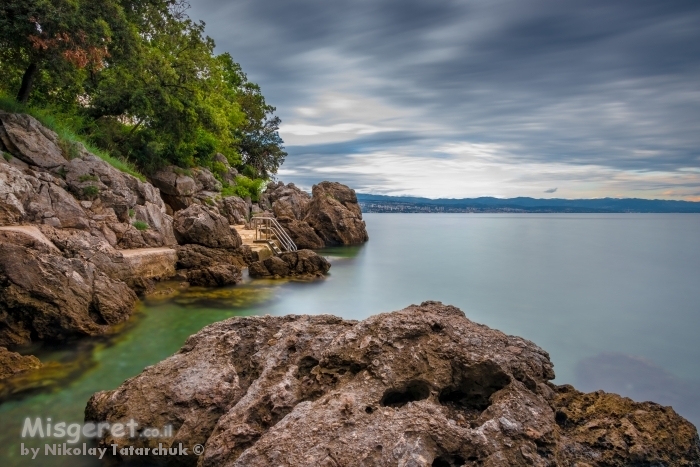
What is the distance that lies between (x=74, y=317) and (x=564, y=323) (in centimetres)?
1415

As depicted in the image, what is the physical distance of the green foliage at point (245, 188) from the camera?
32.6 meters

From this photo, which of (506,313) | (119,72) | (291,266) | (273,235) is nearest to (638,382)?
(506,313)

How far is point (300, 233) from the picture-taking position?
104ft

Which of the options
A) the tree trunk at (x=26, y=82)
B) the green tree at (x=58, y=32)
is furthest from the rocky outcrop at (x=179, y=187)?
the green tree at (x=58, y=32)

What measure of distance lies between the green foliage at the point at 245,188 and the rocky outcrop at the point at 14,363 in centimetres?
2445

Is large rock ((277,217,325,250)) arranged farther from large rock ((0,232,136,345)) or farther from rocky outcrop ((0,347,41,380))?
rocky outcrop ((0,347,41,380))

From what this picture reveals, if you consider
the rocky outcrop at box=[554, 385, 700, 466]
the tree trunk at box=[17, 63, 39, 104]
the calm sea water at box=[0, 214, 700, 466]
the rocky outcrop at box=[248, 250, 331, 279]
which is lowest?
the calm sea water at box=[0, 214, 700, 466]

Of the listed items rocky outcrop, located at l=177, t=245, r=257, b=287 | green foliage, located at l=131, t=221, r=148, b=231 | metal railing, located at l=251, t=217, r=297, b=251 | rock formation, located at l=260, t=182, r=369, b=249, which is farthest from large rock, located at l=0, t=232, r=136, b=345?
rock formation, located at l=260, t=182, r=369, b=249

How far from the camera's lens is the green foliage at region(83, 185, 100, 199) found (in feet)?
47.3

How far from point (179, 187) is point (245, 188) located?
9.46m

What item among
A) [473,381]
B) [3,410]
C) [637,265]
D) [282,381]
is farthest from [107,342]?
[637,265]

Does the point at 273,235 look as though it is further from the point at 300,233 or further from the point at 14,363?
the point at 14,363

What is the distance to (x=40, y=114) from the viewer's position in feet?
51.8

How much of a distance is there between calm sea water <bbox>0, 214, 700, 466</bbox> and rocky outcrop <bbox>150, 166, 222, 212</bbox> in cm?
955
